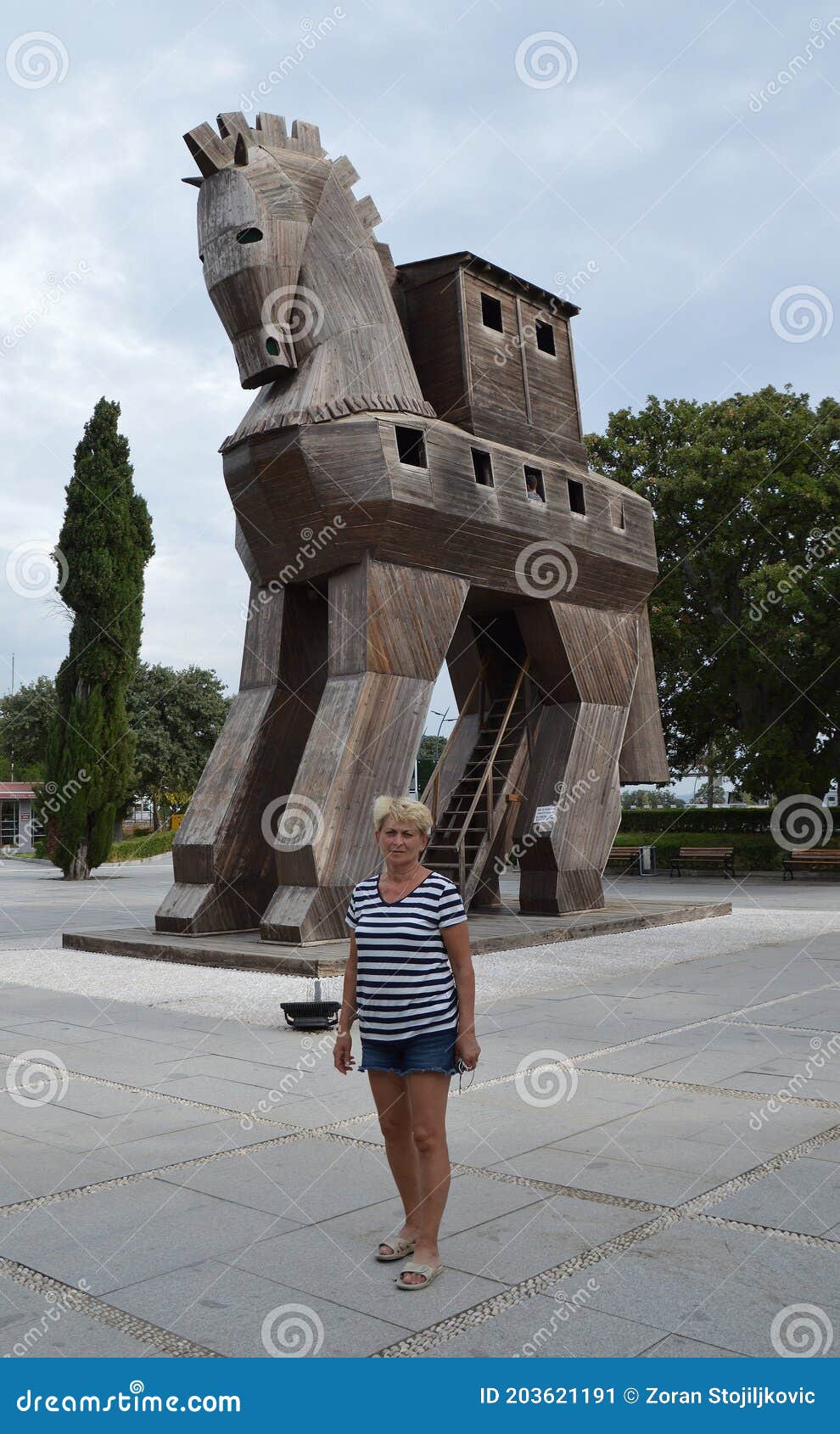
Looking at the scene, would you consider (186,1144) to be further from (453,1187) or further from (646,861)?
(646,861)

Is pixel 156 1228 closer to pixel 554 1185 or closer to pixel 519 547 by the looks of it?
pixel 554 1185

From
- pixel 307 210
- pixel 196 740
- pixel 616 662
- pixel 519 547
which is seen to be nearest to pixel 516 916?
pixel 616 662

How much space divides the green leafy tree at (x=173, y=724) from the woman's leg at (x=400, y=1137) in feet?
145

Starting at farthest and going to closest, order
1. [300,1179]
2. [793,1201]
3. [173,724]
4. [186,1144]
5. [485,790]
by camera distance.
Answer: [173,724]
[485,790]
[186,1144]
[300,1179]
[793,1201]

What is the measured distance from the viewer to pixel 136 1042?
7.41m

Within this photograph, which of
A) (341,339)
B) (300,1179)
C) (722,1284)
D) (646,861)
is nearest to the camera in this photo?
(722,1284)

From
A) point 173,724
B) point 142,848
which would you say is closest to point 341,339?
point 142,848

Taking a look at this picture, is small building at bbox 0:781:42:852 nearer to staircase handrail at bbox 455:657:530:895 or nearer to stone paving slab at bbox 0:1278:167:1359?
staircase handrail at bbox 455:657:530:895

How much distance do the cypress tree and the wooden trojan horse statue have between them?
13169mm

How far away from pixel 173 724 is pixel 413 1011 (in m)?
46.2

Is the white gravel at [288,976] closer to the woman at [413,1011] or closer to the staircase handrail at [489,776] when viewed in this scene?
the staircase handrail at [489,776]

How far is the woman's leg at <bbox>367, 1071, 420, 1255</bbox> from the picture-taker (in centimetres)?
382

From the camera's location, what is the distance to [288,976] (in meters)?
9.96

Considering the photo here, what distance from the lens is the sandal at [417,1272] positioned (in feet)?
11.6
